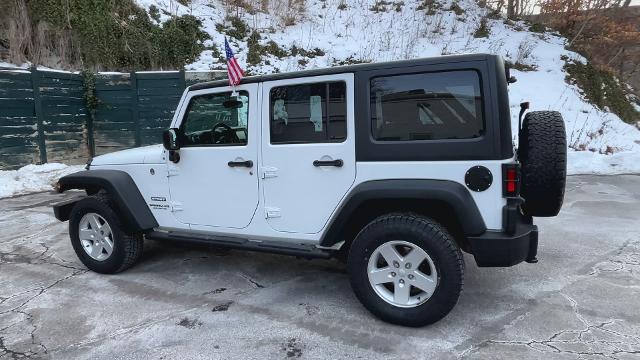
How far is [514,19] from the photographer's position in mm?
17781

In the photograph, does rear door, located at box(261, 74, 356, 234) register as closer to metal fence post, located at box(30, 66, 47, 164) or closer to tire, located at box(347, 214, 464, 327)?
tire, located at box(347, 214, 464, 327)

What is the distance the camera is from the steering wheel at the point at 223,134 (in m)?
3.76

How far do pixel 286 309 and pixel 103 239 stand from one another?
210cm

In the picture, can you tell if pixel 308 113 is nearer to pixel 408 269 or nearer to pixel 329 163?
pixel 329 163

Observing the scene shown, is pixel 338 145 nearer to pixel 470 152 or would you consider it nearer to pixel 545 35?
pixel 470 152

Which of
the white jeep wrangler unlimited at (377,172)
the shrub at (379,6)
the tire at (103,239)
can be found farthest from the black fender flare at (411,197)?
the shrub at (379,6)

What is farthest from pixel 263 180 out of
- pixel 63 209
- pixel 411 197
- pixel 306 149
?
pixel 63 209

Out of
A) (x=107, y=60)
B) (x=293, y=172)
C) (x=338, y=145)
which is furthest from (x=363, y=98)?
(x=107, y=60)

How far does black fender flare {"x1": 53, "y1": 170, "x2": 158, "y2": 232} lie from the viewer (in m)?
4.06

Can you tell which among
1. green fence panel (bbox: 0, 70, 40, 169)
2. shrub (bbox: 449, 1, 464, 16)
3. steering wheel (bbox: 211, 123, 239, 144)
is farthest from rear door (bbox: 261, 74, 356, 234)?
shrub (bbox: 449, 1, 464, 16)

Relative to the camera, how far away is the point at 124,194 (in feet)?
13.4

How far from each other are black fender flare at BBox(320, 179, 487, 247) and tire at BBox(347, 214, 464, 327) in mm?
160

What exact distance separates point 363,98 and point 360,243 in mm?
1065

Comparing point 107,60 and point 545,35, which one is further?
point 545,35
